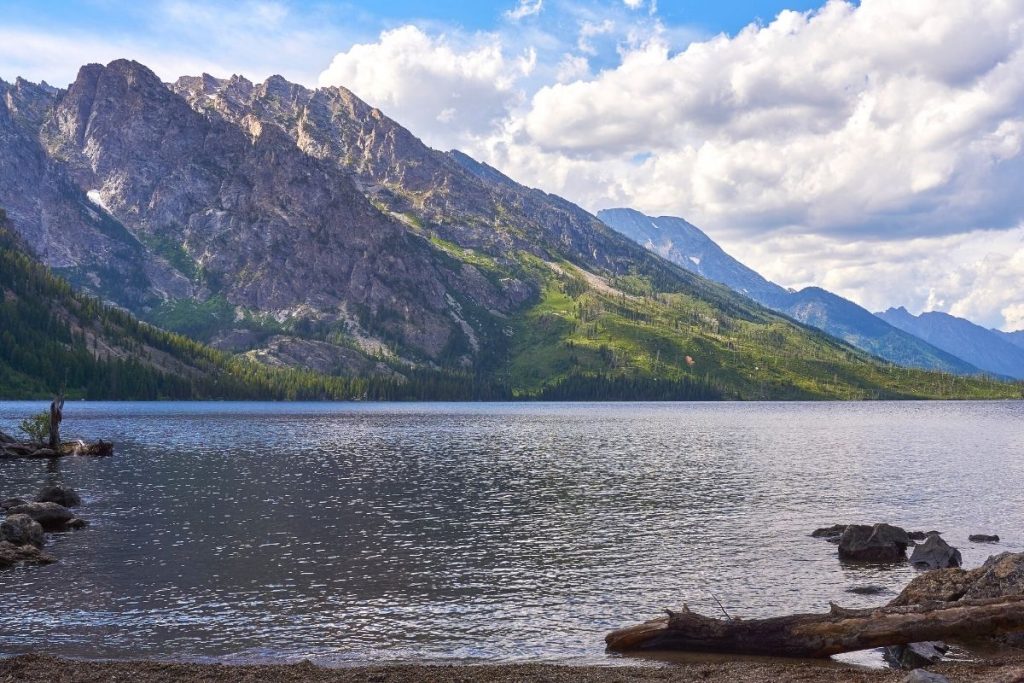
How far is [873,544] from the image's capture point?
5850cm

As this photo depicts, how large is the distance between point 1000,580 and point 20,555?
58980 millimetres

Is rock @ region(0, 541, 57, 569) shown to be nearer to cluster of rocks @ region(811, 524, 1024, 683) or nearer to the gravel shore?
the gravel shore

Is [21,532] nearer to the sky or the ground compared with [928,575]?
nearer to the ground

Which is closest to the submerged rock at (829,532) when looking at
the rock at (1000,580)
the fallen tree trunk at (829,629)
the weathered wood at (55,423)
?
the rock at (1000,580)

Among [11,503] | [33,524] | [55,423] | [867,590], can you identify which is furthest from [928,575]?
[55,423]

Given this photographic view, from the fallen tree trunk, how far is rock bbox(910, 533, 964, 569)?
75.1 feet

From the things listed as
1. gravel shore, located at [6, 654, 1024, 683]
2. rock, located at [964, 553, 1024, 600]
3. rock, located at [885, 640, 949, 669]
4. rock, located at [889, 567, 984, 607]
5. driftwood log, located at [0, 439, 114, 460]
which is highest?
rock, located at [964, 553, 1024, 600]

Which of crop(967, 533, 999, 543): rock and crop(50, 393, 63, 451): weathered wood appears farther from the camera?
crop(50, 393, 63, 451): weathered wood

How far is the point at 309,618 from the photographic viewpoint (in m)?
41.5

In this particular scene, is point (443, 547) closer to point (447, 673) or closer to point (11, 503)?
point (447, 673)

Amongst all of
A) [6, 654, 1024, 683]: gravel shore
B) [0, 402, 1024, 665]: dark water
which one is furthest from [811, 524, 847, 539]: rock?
[6, 654, 1024, 683]: gravel shore

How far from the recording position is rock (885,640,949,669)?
109 ft

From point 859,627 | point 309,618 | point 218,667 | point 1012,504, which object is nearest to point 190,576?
point 309,618

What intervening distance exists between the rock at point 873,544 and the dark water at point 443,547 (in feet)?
6.00
